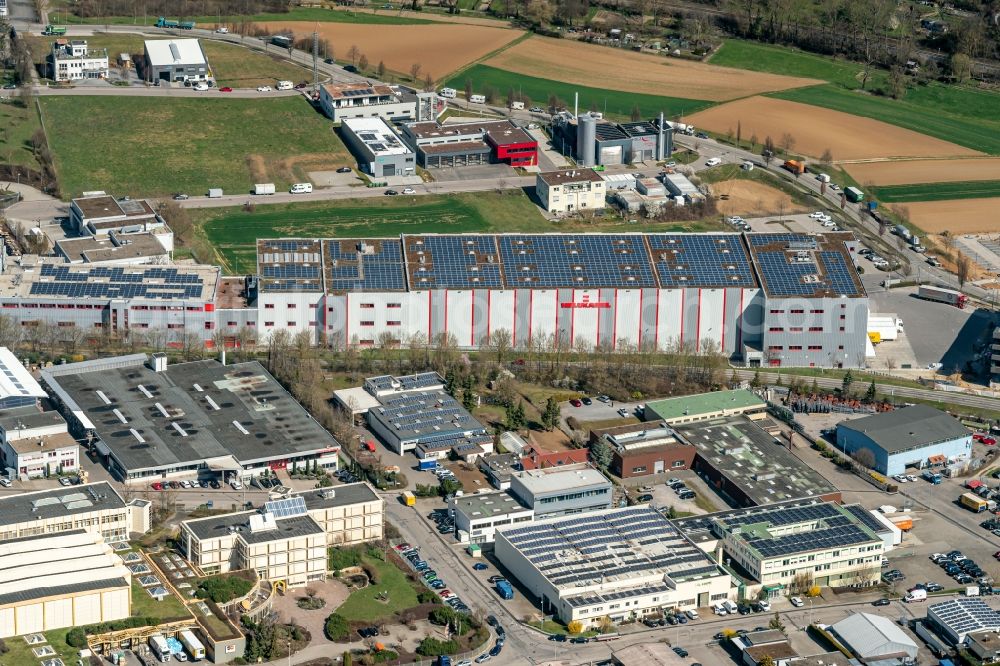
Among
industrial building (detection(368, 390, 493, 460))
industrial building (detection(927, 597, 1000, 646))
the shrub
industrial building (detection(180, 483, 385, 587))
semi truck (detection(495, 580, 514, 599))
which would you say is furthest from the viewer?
industrial building (detection(368, 390, 493, 460))

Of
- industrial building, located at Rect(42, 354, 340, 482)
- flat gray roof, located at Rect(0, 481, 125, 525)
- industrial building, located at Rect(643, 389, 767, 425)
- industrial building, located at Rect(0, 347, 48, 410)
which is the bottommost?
industrial building, located at Rect(643, 389, 767, 425)

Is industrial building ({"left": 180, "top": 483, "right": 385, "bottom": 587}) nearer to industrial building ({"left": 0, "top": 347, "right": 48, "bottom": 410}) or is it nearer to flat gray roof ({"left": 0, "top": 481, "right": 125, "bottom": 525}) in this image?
flat gray roof ({"left": 0, "top": 481, "right": 125, "bottom": 525})

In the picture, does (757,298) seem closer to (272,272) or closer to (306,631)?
(272,272)

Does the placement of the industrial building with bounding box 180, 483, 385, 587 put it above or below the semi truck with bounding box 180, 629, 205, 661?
above

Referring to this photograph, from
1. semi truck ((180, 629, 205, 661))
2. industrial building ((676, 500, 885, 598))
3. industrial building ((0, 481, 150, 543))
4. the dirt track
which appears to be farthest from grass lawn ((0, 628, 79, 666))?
the dirt track

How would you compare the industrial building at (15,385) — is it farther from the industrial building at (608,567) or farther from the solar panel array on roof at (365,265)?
the industrial building at (608,567)

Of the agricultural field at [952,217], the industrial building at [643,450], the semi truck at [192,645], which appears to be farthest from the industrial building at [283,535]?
the agricultural field at [952,217]

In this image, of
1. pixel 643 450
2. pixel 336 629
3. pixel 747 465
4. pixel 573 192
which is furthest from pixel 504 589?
pixel 573 192

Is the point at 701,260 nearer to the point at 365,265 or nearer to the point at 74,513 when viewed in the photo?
the point at 365,265

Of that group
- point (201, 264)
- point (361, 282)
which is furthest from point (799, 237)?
point (201, 264)
